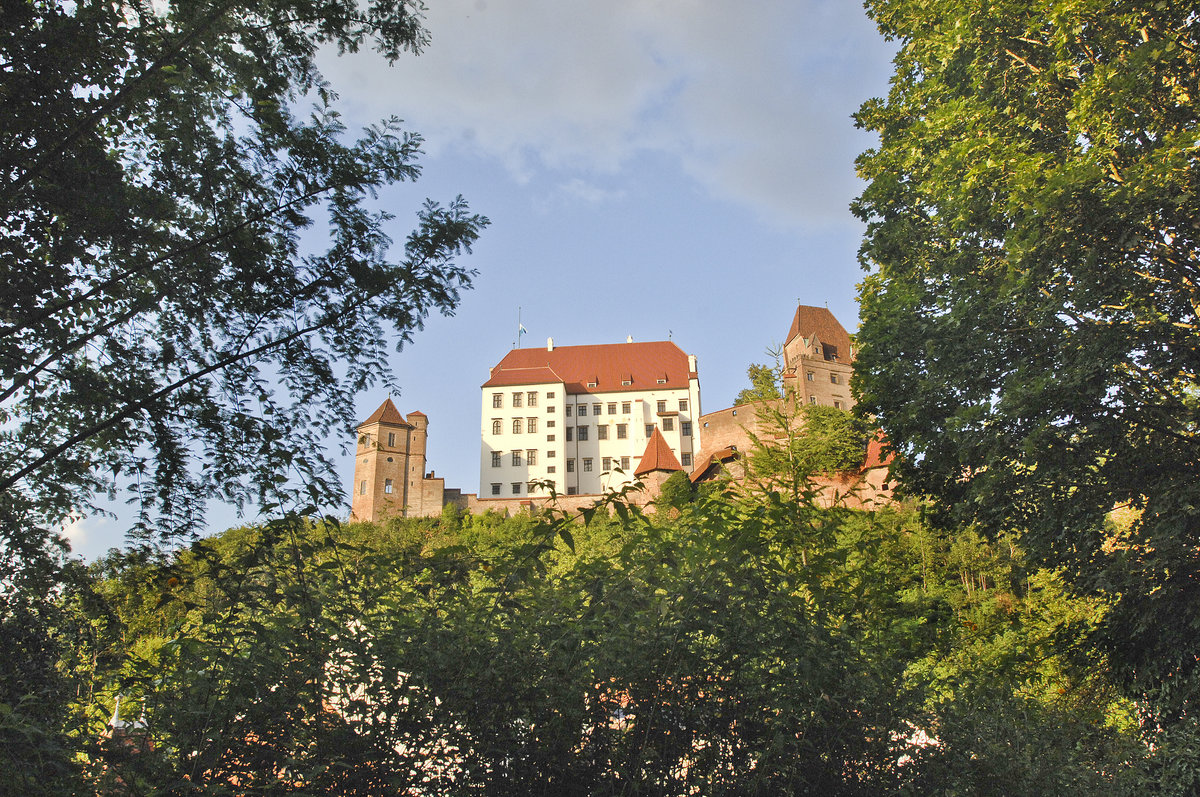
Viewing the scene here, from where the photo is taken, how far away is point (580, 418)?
58281 millimetres

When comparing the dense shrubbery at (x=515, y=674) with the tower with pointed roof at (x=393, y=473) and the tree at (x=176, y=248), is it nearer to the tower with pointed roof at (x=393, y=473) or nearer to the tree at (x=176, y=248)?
the tree at (x=176, y=248)

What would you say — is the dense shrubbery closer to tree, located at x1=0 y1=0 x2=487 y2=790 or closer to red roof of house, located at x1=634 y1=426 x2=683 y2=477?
tree, located at x1=0 y1=0 x2=487 y2=790

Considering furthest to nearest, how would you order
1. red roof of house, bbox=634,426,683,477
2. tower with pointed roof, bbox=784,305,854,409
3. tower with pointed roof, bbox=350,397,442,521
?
tower with pointed roof, bbox=784,305,854,409 → tower with pointed roof, bbox=350,397,442,521 → red roof of house, bbox=634,426,683,477

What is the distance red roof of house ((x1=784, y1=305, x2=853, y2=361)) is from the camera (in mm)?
56281

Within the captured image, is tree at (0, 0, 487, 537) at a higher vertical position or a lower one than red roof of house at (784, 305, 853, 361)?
lower

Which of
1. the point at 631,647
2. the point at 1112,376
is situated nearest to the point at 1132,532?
the point at 1112,376

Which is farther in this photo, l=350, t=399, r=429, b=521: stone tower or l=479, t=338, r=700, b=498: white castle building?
l=479, t=338, r=700, b=498: white castle building

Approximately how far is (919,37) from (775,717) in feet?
40.0

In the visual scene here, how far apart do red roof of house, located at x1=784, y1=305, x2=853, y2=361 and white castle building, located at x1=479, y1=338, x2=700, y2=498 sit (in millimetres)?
7979

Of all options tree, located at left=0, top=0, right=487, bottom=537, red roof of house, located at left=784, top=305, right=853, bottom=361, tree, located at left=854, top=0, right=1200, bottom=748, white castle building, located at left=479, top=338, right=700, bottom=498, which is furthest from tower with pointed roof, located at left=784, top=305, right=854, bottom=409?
tree, located at left=0, top=0, right=487, bottom=537

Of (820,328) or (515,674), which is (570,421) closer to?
(820,328)

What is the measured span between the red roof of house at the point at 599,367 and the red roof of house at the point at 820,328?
26.9ft

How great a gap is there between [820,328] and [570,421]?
18654 mm

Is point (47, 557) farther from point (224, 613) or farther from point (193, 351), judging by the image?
point (224, 613)
